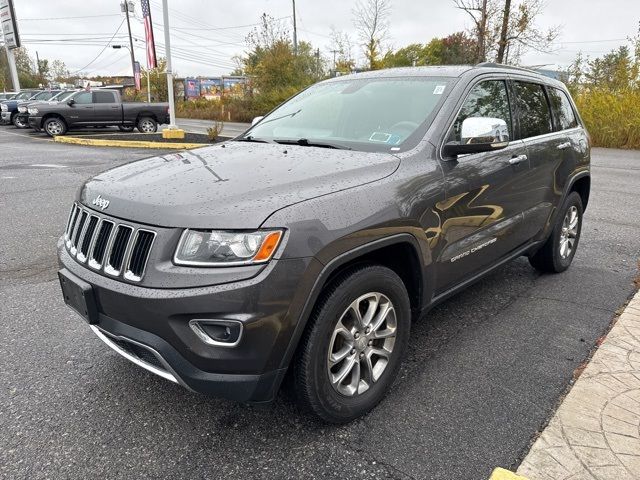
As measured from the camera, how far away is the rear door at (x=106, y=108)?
18297 millimetres

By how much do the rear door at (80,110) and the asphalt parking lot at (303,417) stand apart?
15.7 metres

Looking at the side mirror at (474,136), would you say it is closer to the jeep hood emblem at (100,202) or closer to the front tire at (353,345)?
the front tire at (353,345)

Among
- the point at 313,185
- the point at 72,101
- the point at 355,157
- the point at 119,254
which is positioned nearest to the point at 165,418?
the point at 119,254

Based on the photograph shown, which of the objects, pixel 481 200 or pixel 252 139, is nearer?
pixel 481 200

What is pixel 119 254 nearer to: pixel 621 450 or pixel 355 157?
pixel 355 157

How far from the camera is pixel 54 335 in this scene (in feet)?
11.0

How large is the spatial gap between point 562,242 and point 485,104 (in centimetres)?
186

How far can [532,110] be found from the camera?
3939mm

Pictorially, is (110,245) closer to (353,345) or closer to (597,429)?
(353,345)

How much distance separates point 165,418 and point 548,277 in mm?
3566

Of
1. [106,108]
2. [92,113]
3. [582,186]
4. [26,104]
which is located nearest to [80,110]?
[92,113]

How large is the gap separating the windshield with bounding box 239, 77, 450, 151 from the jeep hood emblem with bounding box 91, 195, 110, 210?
1.26m

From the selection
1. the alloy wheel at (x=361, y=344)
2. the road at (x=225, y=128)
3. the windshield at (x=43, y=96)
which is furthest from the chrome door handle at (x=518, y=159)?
the windshield at (x=43, y=96)

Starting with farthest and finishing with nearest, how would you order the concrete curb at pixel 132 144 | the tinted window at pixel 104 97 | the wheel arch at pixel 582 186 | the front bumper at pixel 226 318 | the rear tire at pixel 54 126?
the tinted window at pixel 104 97
the rear tire at pixel 54 126
the concrete curb at pixel 132 144
the wheel arch at pixel 582 186
the front bumper at pixel 226 318
